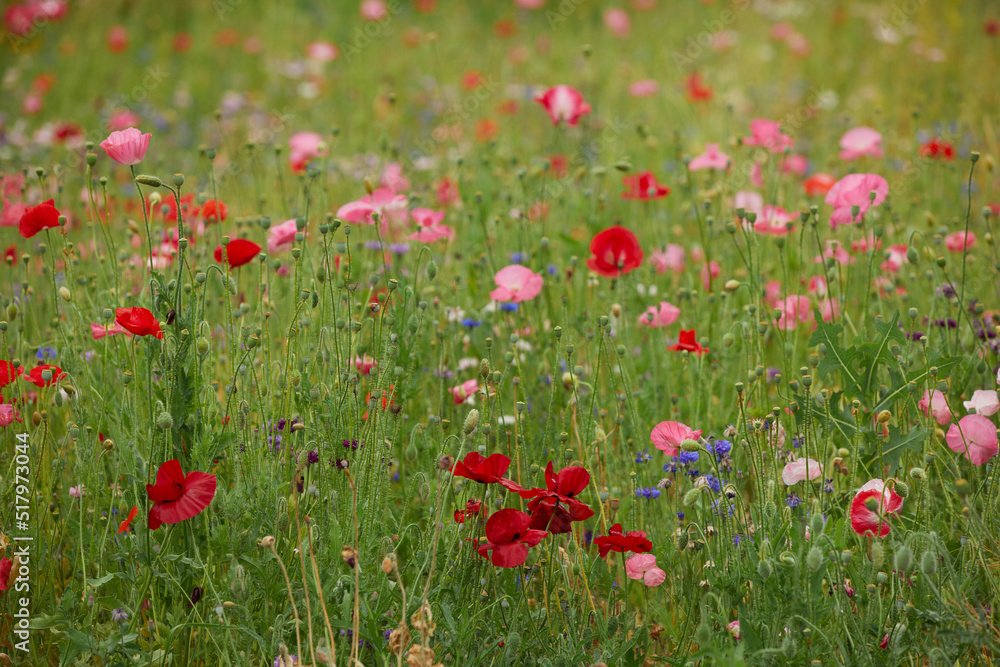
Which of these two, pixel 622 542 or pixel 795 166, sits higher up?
A: pixel 622 542

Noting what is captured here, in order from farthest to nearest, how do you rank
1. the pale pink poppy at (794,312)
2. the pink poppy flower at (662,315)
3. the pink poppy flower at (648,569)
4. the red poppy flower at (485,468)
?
the pale pink poppy at (794,312) → the pink poppy flower at (662,315) → the pink poppy flower at (648,569) → the red poppy flower at (485,468)

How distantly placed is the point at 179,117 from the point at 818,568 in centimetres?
521

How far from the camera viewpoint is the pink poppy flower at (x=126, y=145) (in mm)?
1656

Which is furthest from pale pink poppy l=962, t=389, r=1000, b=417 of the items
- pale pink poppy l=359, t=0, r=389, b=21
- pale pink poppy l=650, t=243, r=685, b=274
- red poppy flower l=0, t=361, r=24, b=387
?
pale pink poppy l=359, t=0, r=389, b=21

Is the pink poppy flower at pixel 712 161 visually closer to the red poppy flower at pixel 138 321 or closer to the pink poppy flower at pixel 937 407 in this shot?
the pink poppy flower at pixel 937 407

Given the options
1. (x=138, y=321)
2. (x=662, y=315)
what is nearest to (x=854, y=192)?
(x=662, y=315)

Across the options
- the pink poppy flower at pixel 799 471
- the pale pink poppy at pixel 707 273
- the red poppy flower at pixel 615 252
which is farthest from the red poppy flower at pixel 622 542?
the pale pink poppy at pixel 707 273

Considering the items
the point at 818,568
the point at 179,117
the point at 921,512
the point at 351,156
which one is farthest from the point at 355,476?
the point at 179,117

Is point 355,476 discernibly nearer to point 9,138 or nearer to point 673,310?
point 673,310

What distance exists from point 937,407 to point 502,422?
955mm

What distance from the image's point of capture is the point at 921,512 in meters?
1.72

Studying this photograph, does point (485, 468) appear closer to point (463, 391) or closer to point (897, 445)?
point (463, 391)

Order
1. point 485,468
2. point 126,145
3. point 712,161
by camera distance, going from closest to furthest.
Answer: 1. point 485,468
2. point 126,145
3. point 712,161

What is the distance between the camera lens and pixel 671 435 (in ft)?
5.17
